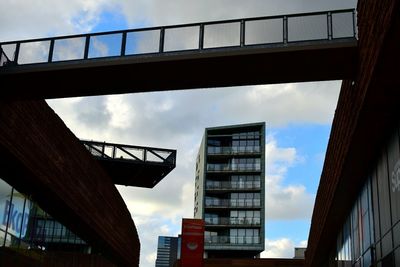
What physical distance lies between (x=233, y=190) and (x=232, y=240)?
288 inches

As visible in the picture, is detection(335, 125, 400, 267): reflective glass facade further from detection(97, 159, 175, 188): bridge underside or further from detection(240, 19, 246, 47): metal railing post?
detection(97, 159, 175, 188): bridge underside

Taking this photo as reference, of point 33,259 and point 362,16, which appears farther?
point 33,259

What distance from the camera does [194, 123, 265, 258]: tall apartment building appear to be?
9169 cm

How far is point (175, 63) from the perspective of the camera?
14.9m

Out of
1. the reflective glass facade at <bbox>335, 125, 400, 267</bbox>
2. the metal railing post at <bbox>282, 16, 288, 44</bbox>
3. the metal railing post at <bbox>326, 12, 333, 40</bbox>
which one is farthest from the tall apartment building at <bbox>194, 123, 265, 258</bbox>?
the metal railing post at <bbox>326, 12, 333, 40</bbox>

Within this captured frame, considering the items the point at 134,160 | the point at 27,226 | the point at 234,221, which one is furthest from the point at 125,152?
the point at 234,221

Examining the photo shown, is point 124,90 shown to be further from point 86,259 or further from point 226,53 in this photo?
point 86,259

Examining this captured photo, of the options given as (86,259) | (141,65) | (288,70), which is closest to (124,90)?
(141,65)

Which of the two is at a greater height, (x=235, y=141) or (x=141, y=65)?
(x=235, y=141)

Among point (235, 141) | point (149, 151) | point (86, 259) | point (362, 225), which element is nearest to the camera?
point (362, 225)

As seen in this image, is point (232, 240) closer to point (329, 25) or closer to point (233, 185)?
point (233, 185)

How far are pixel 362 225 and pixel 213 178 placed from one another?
76264 mm

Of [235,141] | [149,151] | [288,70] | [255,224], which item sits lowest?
[288,70]

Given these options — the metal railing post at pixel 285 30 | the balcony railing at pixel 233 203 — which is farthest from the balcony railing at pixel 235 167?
the metal railing post at pixel 285 30
